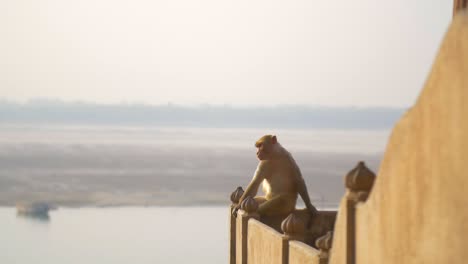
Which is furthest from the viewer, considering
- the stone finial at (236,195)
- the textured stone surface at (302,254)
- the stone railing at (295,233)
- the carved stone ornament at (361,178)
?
the stone finial at (236,195)

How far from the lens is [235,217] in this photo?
60.4ft

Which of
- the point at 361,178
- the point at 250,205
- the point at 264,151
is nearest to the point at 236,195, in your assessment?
the point at 264,151

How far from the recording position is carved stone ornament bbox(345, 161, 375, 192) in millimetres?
Answer: 9148

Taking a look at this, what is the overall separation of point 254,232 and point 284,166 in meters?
1.92

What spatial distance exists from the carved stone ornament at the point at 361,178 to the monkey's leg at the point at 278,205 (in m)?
7.96

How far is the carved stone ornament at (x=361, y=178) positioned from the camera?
9148 millimetres

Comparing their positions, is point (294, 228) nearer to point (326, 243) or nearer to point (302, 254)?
point (302, 254)

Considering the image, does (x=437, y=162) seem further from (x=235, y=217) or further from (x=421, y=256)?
(x=235, y=217)

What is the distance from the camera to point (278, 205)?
17.4m

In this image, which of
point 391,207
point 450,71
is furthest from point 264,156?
point 450,71

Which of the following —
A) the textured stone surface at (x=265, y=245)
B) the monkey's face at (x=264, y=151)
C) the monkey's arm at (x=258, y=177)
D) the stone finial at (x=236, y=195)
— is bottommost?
the textured stone surface at (x=265, y=245)

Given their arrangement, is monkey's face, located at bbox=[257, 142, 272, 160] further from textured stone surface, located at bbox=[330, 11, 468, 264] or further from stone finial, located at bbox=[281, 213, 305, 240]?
textured stone surface, located at bbox=[330, 11, 468, 264]

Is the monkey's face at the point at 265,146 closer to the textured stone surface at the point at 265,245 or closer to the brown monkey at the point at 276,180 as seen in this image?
the brown monkey at the point at 276,180

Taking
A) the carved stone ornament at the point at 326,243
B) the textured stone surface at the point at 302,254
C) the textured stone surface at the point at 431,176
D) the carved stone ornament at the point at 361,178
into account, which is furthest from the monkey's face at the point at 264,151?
the textured stone surface at the point at 431,176
